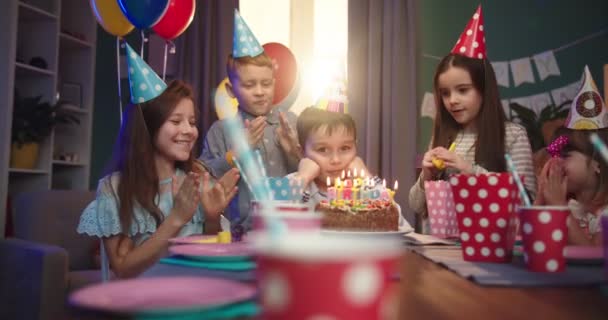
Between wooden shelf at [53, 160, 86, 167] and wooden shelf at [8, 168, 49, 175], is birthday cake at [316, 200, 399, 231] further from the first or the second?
wooden shelf at [53, 160, 86, 167]

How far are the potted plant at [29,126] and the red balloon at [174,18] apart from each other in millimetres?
1221

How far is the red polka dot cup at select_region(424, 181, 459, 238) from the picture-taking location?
1353mm

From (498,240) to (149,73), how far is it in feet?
4.12

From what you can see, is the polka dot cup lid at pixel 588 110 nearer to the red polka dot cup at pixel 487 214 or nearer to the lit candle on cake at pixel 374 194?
the lit candle on cake at pixel 374 194

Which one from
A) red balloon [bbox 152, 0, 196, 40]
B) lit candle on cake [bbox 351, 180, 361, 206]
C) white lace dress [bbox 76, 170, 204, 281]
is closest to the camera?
lit candle on cake [bbox 351, 180, 361, 206]

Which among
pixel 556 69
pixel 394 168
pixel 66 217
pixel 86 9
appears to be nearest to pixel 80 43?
pixel 86 9

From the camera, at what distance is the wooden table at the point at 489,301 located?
1.90 ft

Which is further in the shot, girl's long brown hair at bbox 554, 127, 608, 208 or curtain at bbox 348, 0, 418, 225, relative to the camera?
curtain at bbox 348, 0, 418, 225

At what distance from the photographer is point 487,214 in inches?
36.7

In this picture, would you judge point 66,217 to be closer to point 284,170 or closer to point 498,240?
point 284,170

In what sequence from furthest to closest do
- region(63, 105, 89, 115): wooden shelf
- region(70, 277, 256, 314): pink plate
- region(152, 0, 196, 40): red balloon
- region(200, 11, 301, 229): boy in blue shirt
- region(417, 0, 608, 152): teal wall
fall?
region(417, 0, 608, 152): teal wall < region(63, 105, 89, 115): wooden shelf < region(152, 0, 196, 40): red balloon < region(200, 11, 301, 229): boy in blue shirt < region(70, 277, 256, 314): pink plate

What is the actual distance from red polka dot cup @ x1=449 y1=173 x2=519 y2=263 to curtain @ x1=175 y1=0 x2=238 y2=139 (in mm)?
3028

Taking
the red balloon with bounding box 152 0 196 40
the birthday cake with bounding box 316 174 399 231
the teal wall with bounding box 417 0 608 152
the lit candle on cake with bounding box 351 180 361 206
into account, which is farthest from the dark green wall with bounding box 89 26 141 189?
the birthday cake with bounding box 316 174 399 231

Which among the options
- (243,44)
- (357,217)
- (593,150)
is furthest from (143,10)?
(593,150)
